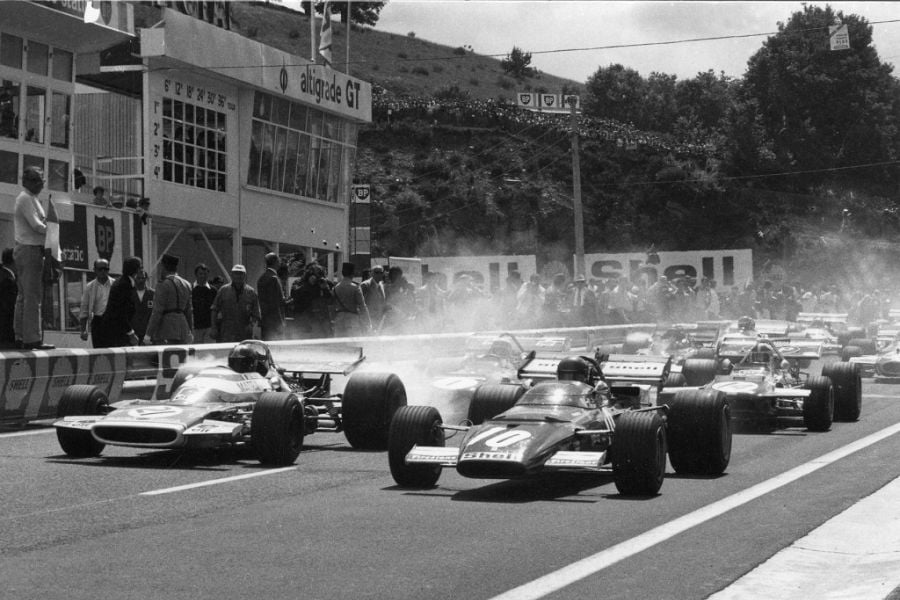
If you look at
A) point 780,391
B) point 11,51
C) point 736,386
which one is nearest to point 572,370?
point 780,391

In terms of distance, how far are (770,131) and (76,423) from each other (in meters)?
90.5

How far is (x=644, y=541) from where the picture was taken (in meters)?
8.16

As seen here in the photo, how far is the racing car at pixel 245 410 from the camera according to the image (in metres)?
11.5

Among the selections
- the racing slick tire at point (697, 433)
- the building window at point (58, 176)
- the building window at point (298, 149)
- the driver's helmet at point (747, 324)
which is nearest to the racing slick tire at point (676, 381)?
the driver's helmet at point (747, 324)

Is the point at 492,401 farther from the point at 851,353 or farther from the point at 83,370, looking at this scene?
the point at 851,353

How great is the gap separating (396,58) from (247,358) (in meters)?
141

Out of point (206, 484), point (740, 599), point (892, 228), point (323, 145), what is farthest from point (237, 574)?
point (892, 228)

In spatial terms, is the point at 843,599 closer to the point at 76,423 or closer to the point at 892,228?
the point at 76,423

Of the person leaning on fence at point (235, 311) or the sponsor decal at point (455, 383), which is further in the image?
the person leaning on fence at point (235, 311)

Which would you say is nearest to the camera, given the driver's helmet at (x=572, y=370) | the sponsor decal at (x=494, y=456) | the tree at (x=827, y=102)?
the sponsor decal at (x=494, y=456)

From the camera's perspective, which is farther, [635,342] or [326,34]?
[326,34]

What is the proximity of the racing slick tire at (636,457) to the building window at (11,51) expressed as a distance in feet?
74.1

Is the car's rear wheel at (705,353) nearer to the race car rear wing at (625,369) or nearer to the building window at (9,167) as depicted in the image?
the race car rear wing at (625,369)

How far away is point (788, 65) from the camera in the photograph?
313ft
